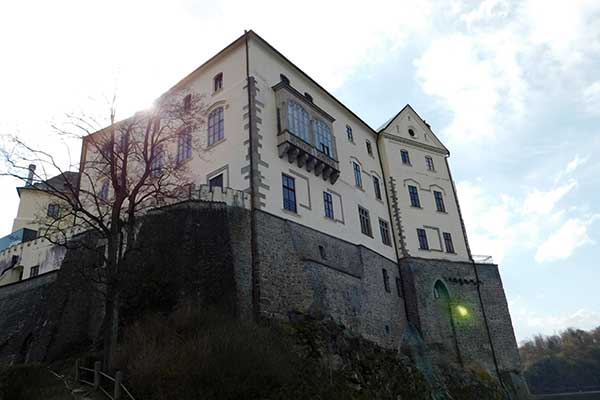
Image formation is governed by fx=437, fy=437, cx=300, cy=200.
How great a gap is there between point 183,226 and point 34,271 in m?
13.0

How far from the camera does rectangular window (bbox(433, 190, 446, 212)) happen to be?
34.4 metres

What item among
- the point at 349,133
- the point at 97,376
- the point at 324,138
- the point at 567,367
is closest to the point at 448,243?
the point at 349,133

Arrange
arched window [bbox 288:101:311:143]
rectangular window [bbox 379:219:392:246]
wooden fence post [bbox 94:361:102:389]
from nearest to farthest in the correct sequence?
wooden fence post [bbox 94:361:102:389]
arched window [bbox 288:101:311:143]
rectangular window [bbox 379:219:392:246]

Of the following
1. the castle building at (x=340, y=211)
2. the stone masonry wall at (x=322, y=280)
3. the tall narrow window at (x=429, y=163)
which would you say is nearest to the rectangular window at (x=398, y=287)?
the castle building at (x=340, y=211)

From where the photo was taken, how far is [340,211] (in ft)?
83.4

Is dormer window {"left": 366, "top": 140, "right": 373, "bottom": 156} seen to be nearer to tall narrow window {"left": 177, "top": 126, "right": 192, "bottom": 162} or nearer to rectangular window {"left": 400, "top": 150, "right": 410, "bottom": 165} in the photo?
rectangular window {"left": 400, "top": 150, "right": 410, "bottom": 165}

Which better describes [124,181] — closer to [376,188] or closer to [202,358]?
[202,358]

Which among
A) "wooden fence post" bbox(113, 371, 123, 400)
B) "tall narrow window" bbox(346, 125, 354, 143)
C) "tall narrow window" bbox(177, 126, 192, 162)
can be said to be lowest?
"wooden fence post" bbox(113, 371, 123, 400)

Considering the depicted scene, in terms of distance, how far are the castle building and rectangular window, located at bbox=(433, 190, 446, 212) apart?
112 millimetres

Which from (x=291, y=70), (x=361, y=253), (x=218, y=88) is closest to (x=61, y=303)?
(x=218, y=88)

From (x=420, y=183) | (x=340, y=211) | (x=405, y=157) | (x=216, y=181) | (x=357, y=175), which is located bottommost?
(x=340, y=211)

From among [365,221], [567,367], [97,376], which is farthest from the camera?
[567,367]

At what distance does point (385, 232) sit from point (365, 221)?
3034 millimetres

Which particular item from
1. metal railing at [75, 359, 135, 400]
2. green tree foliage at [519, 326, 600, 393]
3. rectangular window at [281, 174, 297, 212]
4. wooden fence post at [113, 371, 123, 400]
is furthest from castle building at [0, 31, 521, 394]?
green tree foliage at [519, 326, 600, 393]
